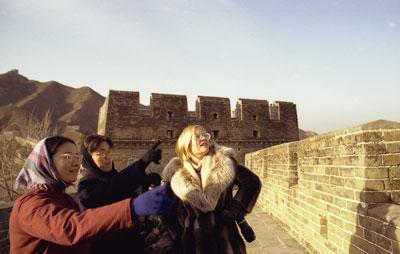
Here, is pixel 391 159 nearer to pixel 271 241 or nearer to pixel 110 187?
pixel 110 187

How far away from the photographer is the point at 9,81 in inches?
1929

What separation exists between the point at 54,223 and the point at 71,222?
0.09 metres

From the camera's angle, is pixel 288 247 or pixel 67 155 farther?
pixel 288 247

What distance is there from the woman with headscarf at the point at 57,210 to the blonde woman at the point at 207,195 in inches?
33.8

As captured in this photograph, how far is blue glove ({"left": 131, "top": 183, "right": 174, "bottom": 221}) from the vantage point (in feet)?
4.33

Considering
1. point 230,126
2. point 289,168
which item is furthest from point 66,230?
point 230,126

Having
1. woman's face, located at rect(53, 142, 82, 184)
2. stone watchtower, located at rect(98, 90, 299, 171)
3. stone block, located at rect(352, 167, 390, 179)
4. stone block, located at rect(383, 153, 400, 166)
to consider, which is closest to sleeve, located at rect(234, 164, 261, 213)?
stone block, located at rect(352, 167, 390, 179)

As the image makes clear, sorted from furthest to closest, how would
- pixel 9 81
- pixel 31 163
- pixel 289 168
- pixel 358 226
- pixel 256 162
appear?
pixel 9 81, pixel 256 162, pixel 289 168, pixel 358 226, pixel 31 163

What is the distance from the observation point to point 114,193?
2.57 metres

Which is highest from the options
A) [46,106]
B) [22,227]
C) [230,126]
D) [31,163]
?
[46,106]

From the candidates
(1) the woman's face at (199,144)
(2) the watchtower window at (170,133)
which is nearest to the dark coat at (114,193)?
(1) the woman's face at (199,144)

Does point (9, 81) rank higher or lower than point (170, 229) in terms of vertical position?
higher

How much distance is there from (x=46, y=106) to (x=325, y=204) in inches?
1945

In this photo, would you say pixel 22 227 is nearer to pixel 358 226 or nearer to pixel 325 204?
pixel 358 226
